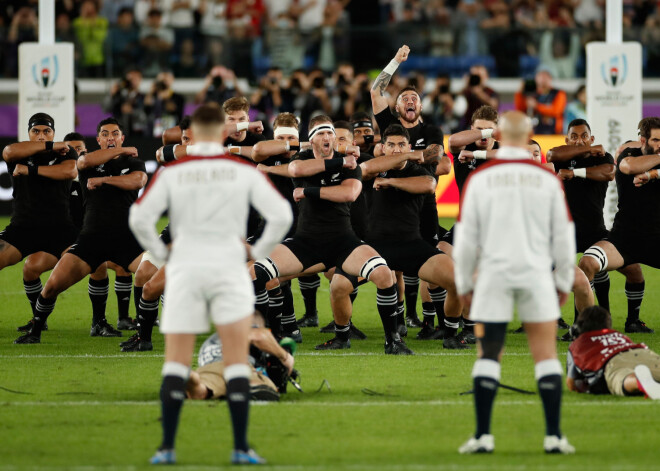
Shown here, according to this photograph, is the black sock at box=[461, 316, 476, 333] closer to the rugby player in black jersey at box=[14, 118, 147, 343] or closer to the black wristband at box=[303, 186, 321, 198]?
the black wristband at box=[303, 186, 321, 198]

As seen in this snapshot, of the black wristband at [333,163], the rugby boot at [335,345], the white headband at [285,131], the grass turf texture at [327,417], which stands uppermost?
the white headband at [285,131]

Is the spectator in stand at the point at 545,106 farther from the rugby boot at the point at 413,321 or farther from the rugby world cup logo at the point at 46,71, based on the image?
the rugby boot at the point at 413,321

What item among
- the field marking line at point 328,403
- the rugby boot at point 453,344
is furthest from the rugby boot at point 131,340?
the rugby boot at point 453,344

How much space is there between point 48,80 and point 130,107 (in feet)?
15.9

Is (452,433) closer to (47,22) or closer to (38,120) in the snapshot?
(38,120)

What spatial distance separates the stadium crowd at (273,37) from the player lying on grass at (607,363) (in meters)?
18.0

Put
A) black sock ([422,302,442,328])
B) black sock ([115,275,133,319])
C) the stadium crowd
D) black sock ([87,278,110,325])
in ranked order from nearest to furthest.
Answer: black sock ([422,302,442,328])
black sock ([87,278,110,325])
black sock ([115,275,133,319])
the stadium crowd

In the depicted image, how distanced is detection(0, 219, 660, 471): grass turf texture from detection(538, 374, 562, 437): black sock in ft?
0.68

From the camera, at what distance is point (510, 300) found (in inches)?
278

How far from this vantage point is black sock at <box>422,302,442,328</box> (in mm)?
12453

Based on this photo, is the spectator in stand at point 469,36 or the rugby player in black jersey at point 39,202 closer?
the rugby player in black jersey at point 39,202

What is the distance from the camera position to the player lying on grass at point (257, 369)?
8648 mm

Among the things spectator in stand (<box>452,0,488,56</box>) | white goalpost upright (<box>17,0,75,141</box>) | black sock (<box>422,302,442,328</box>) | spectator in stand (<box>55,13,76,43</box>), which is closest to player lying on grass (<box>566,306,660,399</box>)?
black sock (<box>422,302,442,328</box>)

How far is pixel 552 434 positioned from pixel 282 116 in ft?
20.4
